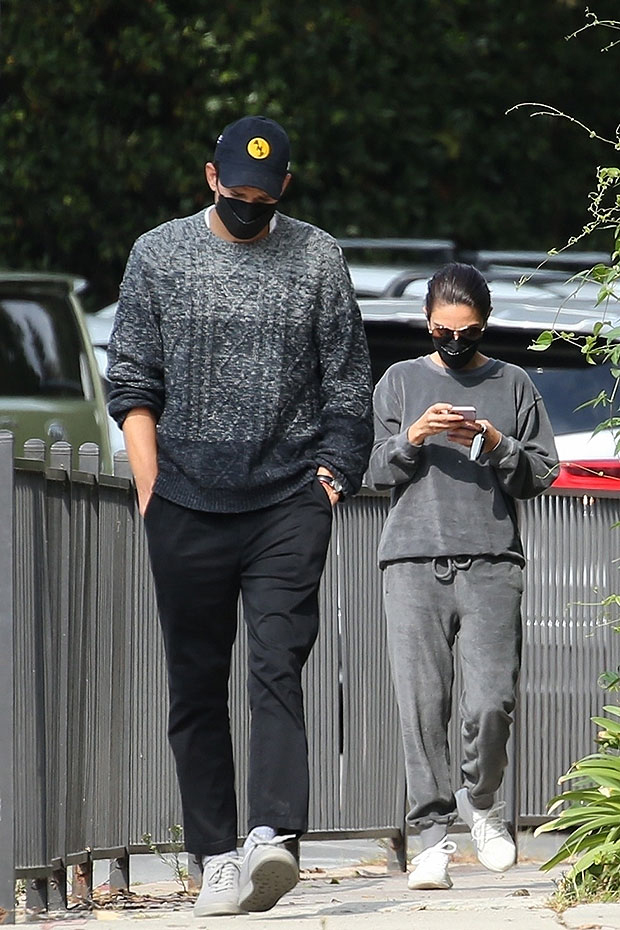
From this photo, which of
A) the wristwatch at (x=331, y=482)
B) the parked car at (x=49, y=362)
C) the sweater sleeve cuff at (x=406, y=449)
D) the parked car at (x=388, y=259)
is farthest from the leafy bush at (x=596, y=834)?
the parked car at (x=49, y=362)

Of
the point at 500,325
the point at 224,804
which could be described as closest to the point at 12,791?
the point at 224,804

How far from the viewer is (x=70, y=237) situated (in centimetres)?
1545

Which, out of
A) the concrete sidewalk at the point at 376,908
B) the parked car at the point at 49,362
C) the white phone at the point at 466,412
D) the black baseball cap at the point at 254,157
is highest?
the parked car at the point at 49,362

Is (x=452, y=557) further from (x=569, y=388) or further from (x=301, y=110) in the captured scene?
(x=301, y=110)

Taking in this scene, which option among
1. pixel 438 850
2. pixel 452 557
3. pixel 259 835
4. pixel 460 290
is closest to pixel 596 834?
pixel 438 850

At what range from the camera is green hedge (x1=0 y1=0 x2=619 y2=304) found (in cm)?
1509

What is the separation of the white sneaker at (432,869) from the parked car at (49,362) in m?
4.98

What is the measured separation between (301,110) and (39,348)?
5.47 meters

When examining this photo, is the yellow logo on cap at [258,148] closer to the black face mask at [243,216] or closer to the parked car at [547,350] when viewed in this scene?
the black face mask at [243,216]

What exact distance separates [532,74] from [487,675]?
11685mm

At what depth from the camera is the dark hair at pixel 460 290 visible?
206 inches

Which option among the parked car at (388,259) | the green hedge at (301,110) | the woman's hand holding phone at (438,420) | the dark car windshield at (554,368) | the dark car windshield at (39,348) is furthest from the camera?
the green hedge at (301,110)

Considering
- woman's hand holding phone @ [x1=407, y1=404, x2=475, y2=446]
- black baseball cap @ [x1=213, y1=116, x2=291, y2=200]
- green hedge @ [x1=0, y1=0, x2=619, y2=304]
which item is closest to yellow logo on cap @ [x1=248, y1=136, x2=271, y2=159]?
black baseball cap @ [x1=213, y1=116, x2=291, y2=200]

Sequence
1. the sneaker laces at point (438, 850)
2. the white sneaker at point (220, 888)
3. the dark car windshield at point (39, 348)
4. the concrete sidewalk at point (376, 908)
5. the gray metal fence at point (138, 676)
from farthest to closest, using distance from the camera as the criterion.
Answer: the dark car windshield at point (39, 348)
the sneaker laces at point (438, 850)
the gray metal fence at point (138, 676)
the white sneaker at point (220, 888)
the concrete sidewalk at point (376, 908)
